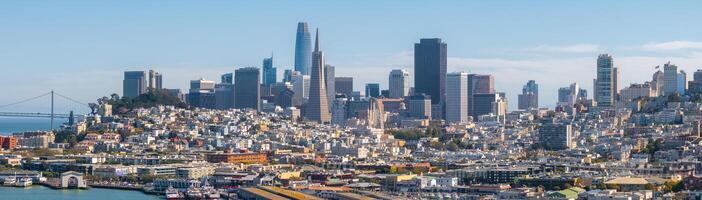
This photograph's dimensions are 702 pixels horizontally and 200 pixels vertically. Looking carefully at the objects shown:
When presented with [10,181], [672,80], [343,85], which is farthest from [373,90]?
[10,181]

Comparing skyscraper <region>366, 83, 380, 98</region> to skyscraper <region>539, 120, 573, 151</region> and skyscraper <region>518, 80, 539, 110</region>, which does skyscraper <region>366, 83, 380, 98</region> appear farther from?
skyscraper <region>539, 120, 573, 151</region>

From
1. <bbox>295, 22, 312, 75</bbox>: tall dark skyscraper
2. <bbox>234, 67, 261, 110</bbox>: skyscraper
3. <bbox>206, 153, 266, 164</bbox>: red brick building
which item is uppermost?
<bbox>295, 22, 312, 75</bbox>: tall dark skyscraper

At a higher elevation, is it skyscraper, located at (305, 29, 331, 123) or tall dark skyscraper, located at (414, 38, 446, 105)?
tall dark skyscraper, located at (414, 38, 446, 105)

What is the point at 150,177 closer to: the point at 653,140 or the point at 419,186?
the point at 419,186

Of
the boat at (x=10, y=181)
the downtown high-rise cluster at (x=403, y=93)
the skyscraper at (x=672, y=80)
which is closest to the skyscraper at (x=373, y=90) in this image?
the downtown high-rise cluster at (x=403, y=93)

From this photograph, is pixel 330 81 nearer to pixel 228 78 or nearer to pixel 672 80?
pixel 228 78

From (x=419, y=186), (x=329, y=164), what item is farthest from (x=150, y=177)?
(x=419, y=186)

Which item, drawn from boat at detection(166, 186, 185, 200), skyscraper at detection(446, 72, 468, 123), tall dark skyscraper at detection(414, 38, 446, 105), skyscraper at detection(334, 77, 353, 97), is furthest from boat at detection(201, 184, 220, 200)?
skyscraper at detection(334, 77, 353, 97)
